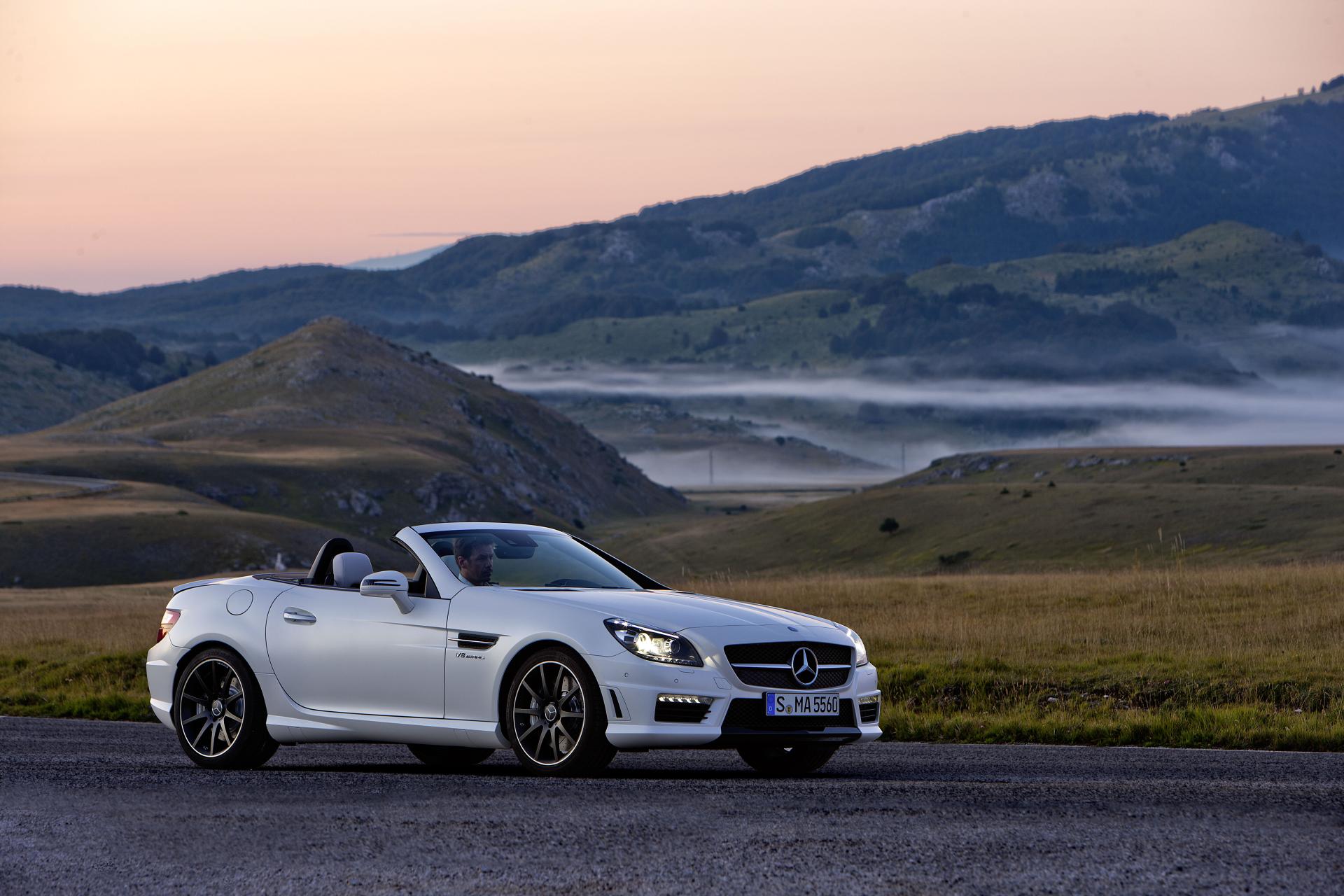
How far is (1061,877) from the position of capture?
24.1ft

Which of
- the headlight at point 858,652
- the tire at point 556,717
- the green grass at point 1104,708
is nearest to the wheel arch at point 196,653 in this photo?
the tire at point 556,717

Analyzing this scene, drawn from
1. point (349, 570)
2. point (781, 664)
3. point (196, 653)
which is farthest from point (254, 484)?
point (781, 664)

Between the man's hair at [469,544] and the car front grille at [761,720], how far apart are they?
225 cm

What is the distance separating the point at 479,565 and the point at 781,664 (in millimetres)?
2258

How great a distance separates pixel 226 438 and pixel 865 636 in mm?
152021

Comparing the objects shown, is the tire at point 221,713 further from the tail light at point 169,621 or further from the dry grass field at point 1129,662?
the dry grass field at point 1129,662

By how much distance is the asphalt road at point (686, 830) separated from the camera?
7.43 meters

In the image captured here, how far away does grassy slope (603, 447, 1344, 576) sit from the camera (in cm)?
7300

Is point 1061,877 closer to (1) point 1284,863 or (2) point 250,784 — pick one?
(1) point 1284,863

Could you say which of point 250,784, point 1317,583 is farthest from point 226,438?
point 250,784

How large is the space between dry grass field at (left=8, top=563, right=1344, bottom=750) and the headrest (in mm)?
5436

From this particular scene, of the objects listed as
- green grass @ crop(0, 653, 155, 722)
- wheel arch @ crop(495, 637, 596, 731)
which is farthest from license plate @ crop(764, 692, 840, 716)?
green grass @ crop(0, 653, 155, 722)

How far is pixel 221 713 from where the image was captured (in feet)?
39.6

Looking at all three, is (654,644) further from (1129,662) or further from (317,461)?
(317,461)
